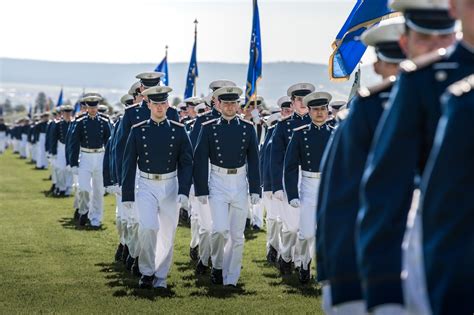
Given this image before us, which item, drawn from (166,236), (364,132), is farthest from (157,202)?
(364,132)

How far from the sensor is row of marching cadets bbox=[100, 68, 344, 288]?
13188 millimetres

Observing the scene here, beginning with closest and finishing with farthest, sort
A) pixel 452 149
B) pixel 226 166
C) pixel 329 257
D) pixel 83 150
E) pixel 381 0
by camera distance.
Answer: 1. pixel 452 149
2. pixel 329 257
3. pixel 381 0
4. pixel 226 166
5. pixel 83 150

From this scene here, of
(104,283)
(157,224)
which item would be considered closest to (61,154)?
(104,283)

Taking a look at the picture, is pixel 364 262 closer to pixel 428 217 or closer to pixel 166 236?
pixel 428 217

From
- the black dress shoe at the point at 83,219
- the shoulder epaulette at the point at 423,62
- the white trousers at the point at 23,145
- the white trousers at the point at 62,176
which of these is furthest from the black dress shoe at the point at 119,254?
the white trousers at the point at 23,145

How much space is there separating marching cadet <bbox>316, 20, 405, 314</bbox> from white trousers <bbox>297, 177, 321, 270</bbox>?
860 centimetres

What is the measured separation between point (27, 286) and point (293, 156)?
11.5 ft

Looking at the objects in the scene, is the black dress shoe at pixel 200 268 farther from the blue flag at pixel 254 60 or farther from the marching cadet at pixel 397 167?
the marching cadet at pixel 397 167

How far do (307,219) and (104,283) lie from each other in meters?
2.53

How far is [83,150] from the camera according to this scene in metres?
21.6

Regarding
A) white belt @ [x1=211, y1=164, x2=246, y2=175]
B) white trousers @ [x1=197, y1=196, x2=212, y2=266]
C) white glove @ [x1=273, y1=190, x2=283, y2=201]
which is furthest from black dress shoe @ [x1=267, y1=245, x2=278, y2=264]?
white belt @ [x1=211, y1=164, x2=246, y2=175]

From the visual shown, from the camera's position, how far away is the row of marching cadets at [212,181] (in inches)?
519

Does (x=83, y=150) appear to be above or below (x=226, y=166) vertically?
below

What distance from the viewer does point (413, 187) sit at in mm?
4316
